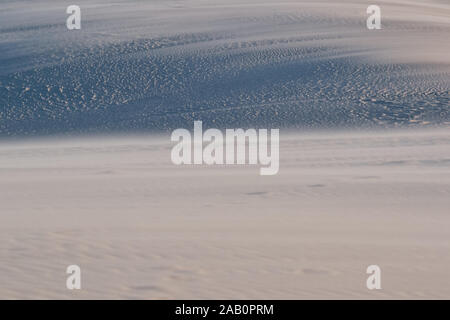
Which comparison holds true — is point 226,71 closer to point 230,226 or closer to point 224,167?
point 224,167

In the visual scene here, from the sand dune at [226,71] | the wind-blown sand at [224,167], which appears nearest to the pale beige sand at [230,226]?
the wind-blown sand at [224,167]

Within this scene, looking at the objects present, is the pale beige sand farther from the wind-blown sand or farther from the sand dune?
the sand dune

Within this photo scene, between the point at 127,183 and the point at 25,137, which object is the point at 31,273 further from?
the point at 25,137

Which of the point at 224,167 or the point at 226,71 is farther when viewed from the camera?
the point at 226,71

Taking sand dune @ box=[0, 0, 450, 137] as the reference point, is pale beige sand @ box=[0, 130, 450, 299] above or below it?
below

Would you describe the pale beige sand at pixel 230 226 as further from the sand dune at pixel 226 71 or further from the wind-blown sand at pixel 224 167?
the sand dune at pixel 226 71

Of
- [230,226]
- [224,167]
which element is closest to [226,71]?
[224,167]

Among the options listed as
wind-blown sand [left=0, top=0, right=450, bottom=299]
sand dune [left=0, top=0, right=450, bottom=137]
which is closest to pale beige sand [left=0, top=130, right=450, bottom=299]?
wind-blown sand [left=0, top=0, right=450, bottom=299]
